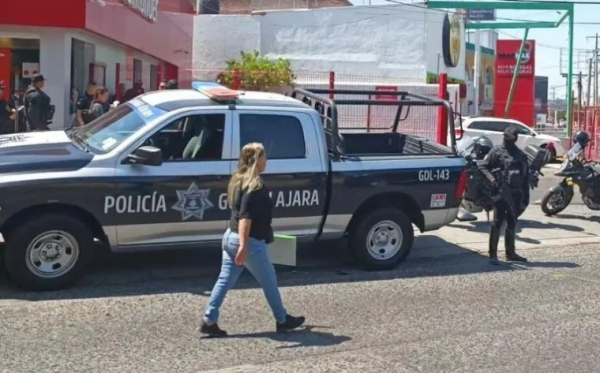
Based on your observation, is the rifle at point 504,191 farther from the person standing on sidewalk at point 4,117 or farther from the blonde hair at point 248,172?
the person standing on sidewalk at point 4,117

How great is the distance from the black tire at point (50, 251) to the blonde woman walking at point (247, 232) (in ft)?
5.99

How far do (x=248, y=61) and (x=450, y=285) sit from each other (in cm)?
2512

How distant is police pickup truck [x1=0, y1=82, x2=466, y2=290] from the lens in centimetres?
801

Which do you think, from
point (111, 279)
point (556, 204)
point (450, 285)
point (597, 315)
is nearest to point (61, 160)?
point (111, 279)

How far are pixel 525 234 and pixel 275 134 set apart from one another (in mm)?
5224

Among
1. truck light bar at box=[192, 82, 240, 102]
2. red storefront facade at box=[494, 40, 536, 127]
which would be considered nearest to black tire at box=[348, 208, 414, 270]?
truck light bar at box=[192, 82, 240, 102]

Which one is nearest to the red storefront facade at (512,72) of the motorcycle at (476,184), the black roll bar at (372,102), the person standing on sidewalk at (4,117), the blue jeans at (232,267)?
the motorcycle at (476,184)

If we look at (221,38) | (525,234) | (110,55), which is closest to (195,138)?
(525,234)

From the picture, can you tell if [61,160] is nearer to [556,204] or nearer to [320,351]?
[320,351]

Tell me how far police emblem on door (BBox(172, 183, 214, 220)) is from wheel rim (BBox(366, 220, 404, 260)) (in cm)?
206

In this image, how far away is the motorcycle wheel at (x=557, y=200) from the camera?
1439 centimetres

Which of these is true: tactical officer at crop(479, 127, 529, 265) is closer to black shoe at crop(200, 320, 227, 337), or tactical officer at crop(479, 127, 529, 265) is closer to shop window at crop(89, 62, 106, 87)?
black shoe at crop(200, 320, 227, 337)

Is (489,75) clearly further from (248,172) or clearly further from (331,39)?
(248,172)

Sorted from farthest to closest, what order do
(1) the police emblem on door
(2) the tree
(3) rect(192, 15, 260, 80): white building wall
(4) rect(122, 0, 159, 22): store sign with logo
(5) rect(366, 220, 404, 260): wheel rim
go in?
(3) rect(192, 15, 260, 80): white building wall
(2) the tree
(4) rect(122, 0, 159, 22): store sign with logo
(5) rect(366, 220, 404, 260): wheel rim
(1) the police emblem on door
